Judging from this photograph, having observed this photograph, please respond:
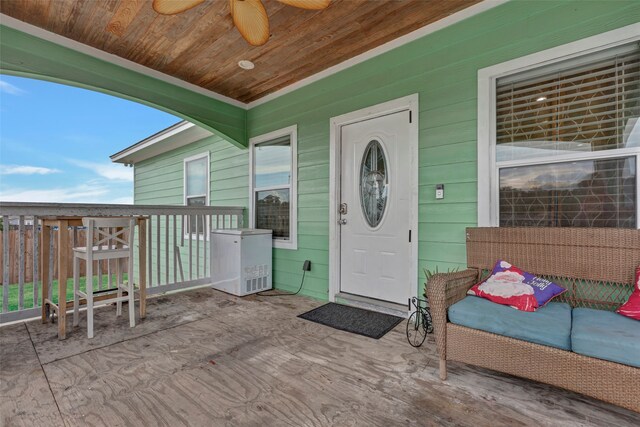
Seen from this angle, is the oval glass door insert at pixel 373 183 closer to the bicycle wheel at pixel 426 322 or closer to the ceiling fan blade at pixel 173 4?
the bicycle wheel at pixel 426 322

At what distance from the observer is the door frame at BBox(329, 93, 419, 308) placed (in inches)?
113

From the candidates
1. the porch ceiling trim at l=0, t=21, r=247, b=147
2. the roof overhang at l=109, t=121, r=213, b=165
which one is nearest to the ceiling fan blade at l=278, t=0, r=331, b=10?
the porch ceiling trim at l=0, t=21, r=247, b=147

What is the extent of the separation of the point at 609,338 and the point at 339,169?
107 inches

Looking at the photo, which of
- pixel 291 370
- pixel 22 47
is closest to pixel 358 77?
pixel 291 370

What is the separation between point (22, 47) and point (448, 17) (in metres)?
3.96

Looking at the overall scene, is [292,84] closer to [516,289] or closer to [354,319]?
[354,319]

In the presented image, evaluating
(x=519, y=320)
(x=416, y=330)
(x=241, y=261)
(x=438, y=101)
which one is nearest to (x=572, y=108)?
(x=438, y=101)

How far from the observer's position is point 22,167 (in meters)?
9.66

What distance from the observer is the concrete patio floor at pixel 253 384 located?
4.93 ft

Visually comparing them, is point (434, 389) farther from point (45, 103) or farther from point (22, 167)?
point (45, 103)

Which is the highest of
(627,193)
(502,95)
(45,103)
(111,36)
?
(45,103)

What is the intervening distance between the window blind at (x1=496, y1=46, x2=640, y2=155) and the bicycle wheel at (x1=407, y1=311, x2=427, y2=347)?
1.56m

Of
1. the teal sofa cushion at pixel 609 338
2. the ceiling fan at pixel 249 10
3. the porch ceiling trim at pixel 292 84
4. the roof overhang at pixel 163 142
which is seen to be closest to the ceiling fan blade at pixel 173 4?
the ceiling fan at pixel 249 10

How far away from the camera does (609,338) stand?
137cm
